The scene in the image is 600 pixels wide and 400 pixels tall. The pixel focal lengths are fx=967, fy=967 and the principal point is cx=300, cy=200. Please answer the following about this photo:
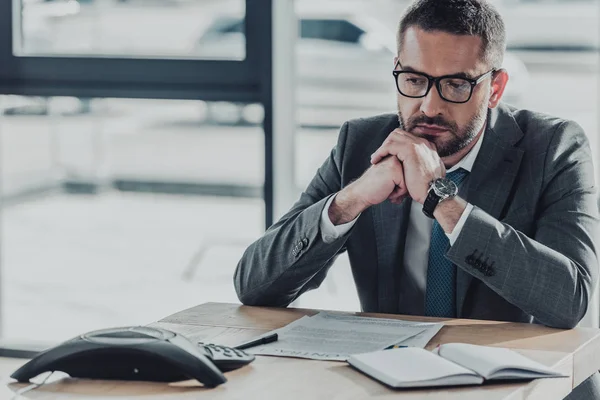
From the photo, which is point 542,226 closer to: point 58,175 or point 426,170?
point 426,170

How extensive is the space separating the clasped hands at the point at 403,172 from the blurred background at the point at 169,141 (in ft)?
A: 1.91

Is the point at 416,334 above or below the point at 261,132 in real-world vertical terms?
below

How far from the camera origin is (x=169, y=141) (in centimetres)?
386

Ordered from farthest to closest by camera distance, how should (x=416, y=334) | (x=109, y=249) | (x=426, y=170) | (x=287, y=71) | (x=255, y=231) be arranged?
(x=109, y=249), (x=255, y=231), (x=287, y=71), (x=426, y=170), (x=416, y=334)

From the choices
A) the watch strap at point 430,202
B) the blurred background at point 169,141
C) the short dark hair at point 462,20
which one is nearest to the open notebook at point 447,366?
the watch strap at point 430,202

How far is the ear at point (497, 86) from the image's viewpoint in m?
2.13

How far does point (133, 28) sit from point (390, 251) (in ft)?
5.21

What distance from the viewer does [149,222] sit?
4.54 m

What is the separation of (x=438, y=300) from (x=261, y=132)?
129cm

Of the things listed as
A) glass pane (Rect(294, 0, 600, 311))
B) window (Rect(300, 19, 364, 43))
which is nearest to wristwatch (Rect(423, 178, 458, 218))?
glass pane (Rect(294, 0, 600, 311))

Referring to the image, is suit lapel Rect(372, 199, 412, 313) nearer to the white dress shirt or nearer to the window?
the white dress shirt

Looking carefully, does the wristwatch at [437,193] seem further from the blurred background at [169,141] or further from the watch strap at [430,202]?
the blurred background at [169,141]

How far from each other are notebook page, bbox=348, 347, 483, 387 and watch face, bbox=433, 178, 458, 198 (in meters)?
0.47

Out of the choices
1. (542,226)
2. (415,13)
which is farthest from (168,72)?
(542,226)
